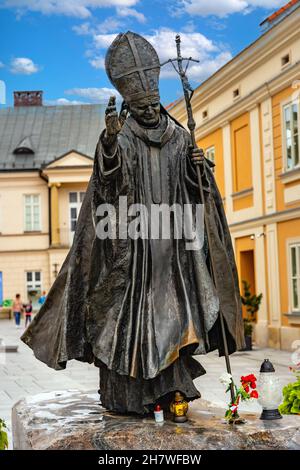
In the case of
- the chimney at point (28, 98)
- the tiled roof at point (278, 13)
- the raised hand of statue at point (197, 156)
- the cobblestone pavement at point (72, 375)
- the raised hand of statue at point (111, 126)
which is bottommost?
the cobblestone pavement at point (72, 375)

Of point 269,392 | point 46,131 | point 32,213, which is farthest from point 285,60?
point 46,131

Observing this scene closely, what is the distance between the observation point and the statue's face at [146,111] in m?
5.33

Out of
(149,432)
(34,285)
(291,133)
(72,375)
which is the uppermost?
(291,133)

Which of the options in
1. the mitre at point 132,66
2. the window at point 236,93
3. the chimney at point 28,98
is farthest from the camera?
the chimney at point 28,98

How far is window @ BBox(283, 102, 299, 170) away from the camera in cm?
1769

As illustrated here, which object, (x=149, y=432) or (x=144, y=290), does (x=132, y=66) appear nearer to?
(x=144, y=290)

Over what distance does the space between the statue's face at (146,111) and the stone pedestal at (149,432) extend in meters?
1.88

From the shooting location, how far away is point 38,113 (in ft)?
148

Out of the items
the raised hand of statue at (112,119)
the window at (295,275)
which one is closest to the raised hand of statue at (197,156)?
the raised hand of statue at (112,119)

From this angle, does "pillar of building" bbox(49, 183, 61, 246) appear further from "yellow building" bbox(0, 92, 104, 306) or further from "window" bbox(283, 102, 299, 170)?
"window" bbox(283, 102, 299, 170)

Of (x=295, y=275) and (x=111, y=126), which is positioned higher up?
(x=111, y=126)

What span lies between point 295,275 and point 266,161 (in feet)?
9.50

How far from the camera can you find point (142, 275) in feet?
17.0

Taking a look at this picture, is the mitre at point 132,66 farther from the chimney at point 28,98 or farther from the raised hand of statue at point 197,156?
the chimney at point 28,98
